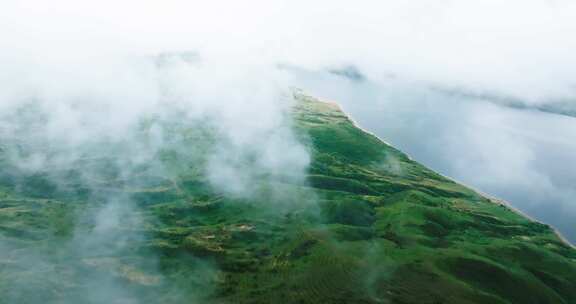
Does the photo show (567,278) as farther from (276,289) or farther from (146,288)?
(146,288)

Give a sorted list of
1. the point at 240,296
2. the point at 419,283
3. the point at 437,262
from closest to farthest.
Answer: the point at 240,296 < the point at 419,283 < the point at 437,262

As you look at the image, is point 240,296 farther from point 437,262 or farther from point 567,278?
point 567,278

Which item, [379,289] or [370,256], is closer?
[379,289]

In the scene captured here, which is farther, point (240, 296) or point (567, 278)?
point (567, 278)

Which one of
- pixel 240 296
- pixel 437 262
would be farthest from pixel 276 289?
pixel 437 262

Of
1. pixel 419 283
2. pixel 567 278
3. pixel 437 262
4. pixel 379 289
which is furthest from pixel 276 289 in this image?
pixel 567 278

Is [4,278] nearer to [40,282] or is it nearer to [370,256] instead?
[40,282]

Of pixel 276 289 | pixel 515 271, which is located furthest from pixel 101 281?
pixel 515 271

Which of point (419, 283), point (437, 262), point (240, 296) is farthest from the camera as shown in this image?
point (437, 262)
